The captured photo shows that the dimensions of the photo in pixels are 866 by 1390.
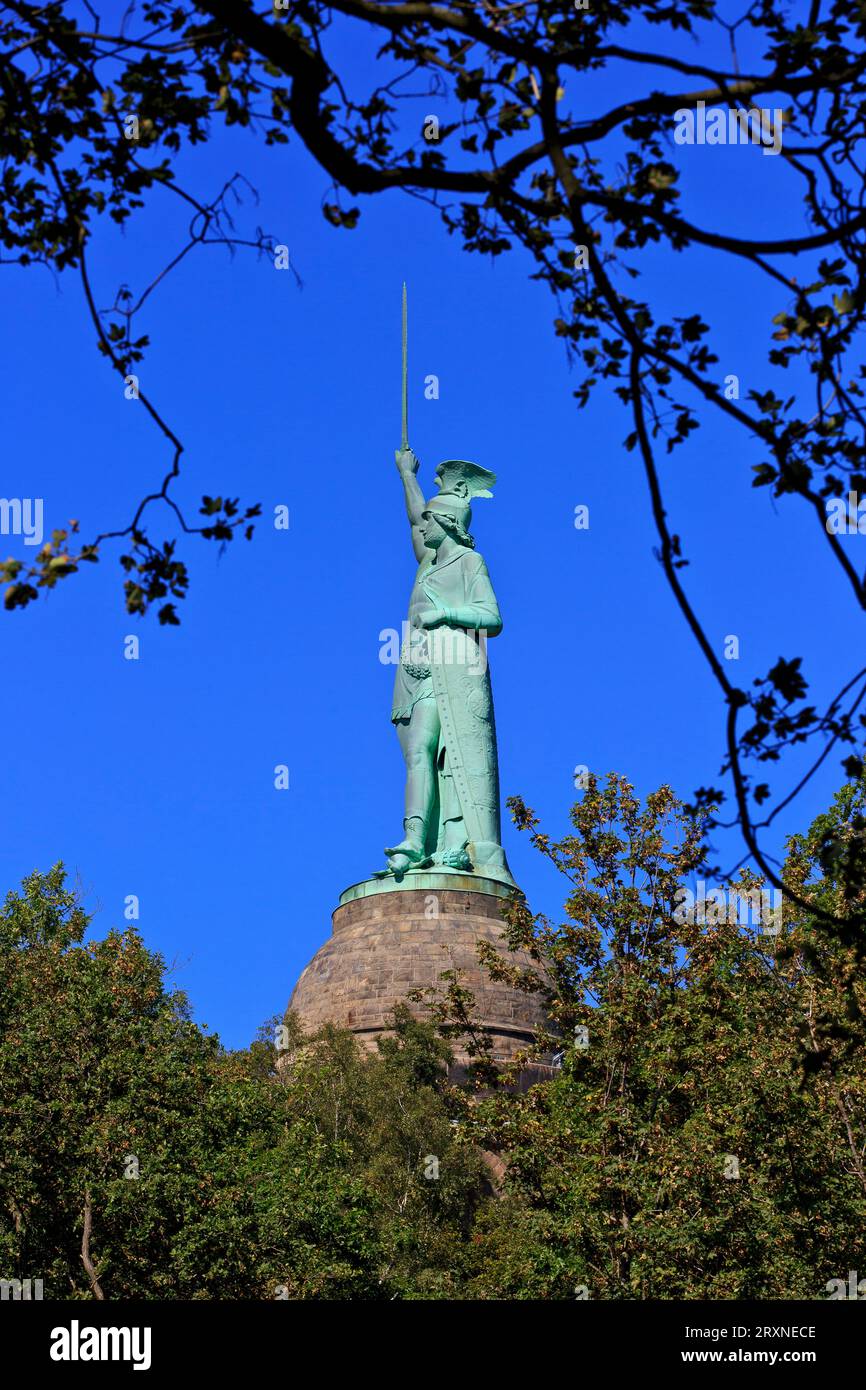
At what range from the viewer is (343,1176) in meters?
22.7

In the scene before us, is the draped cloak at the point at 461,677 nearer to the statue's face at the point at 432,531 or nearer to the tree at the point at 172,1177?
the statue's face at the point at 432,531

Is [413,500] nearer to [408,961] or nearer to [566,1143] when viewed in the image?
[408,961]

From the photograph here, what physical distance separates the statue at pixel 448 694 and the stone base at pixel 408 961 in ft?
2.45

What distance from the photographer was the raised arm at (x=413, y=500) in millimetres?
36688

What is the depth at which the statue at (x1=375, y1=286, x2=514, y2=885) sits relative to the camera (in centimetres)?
3475

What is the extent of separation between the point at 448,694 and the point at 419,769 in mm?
1557

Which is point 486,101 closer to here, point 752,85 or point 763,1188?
point 752,85

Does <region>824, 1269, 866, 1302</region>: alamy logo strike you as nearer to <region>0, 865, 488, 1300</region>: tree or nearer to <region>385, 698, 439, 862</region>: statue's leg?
<region>0, 865, 488, 1300</region>: tree

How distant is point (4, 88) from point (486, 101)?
210cm

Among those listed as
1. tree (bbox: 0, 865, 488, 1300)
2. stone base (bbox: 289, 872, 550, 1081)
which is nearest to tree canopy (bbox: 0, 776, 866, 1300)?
tree (bbox: 0, 865, 488, 1300)
